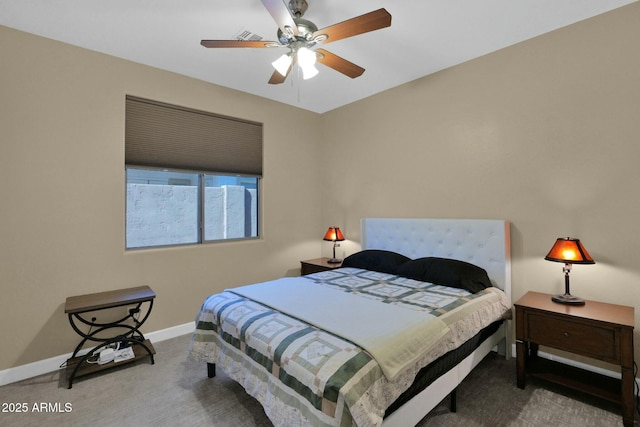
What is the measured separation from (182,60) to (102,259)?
210cm

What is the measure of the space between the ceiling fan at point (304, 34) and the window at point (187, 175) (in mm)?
1521

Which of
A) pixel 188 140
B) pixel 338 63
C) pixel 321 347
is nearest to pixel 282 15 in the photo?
pixel 338 63

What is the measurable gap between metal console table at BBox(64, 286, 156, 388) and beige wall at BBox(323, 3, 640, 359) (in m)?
2.96

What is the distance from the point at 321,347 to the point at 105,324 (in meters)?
2.29

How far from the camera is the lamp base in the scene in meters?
2.23

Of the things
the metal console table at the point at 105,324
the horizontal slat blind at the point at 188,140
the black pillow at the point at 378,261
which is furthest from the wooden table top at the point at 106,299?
the black pillow at the point at 378,261

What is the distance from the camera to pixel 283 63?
7.38ft

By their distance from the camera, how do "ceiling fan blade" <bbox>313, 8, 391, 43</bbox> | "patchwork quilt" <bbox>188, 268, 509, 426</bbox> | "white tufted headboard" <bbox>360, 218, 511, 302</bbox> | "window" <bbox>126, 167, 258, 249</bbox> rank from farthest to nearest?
"window" <bbox>126, 167, 258, 249</bbox> < "white tufted headboard" <bbox>360, 218, 511, 302</bbox> < "ceiling fan blade" <bbox>313, 8, 391, 43</bbox> < "patchwork quilt" <bbox>188, 268, 509, 426</bbox>

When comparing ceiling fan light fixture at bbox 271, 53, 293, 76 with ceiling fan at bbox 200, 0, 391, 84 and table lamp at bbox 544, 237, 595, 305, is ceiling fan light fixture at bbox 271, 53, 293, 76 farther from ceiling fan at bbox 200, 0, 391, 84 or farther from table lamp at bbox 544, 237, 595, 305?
table lamp at bbox 544, 237, 595, 305

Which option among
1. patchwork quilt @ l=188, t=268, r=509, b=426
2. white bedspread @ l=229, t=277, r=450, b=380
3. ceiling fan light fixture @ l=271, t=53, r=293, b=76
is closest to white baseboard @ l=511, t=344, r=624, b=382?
patchwork quilt @ l=188, t=268, r=509, b=426

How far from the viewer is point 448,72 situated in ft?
10.4

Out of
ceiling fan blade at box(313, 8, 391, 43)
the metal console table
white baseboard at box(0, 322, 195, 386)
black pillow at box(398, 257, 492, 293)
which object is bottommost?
white baseboard at box(0, 322, 195, 386)

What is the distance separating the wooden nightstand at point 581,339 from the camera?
187 centimetres

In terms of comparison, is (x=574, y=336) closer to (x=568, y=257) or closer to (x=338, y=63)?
(x=568, y=257)
